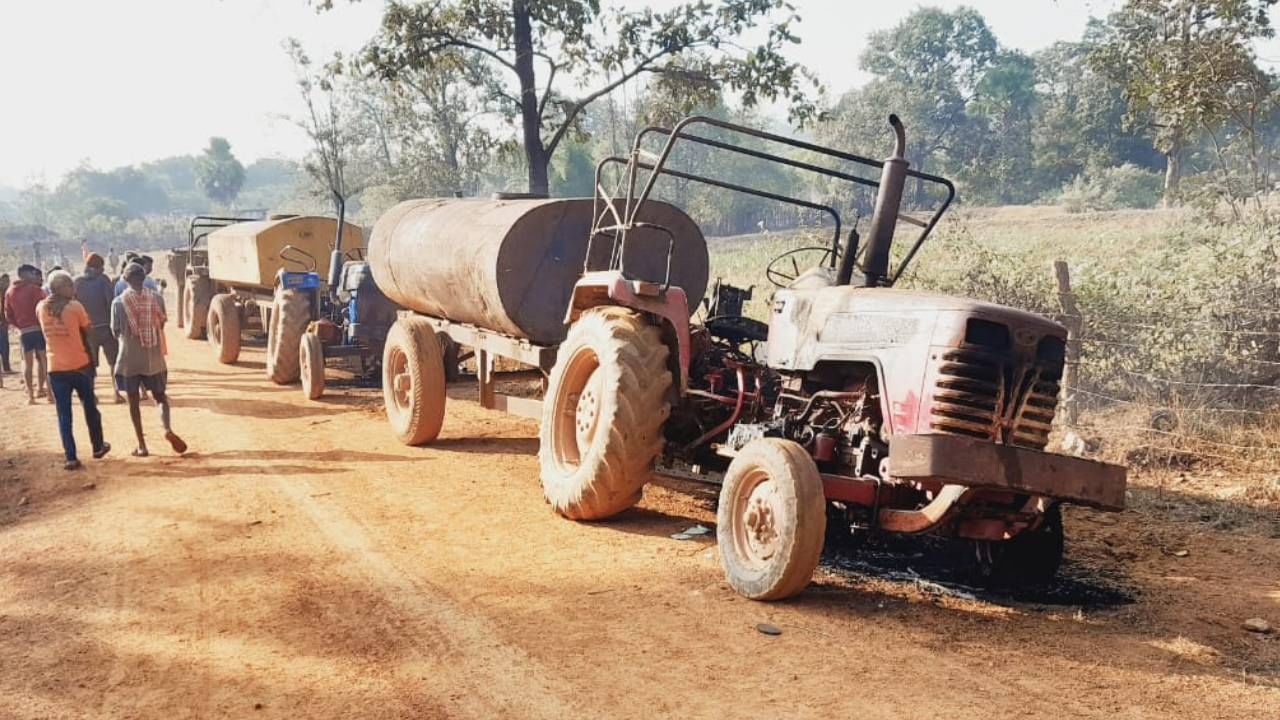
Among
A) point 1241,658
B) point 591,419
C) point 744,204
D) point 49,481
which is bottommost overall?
point 49,481

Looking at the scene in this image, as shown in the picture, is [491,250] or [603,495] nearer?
[603,495]

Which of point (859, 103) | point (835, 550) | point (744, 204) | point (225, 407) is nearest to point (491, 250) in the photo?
point (835, 550)

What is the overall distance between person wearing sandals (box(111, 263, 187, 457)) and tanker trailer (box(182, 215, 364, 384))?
379cm

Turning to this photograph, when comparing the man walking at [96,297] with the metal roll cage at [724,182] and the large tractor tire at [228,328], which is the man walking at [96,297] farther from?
the metal roll cage at [724,182]

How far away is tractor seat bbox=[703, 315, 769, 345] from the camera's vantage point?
21.7 ft

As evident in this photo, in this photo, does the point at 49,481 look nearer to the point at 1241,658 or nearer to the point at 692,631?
the point at 692,631

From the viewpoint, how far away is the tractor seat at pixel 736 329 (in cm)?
663

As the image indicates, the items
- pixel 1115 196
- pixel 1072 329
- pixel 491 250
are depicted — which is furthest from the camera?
pixel 1115 196

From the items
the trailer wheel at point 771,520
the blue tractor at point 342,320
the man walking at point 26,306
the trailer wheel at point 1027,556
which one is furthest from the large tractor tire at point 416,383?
the trailer wheel at point 1027,556

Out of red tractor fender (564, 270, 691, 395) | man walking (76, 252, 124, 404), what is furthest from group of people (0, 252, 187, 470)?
red tractor fender (564, 270, 691, 395)

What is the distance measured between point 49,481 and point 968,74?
72.9 metres

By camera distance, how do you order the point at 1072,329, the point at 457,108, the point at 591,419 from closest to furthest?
the point at 591,419
the point at 1072,329
the point at 457,108

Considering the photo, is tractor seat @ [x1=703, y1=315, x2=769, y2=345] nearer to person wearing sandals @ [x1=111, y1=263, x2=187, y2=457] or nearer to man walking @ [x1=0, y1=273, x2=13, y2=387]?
person wearing sandals @ [x1=111, y1=263, x2=187, y2=457]

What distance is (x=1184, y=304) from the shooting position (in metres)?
9.52
